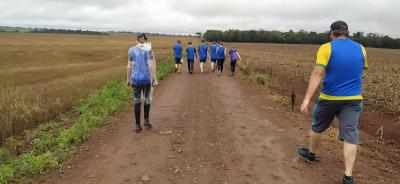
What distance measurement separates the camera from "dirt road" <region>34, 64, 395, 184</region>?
20.4 feet

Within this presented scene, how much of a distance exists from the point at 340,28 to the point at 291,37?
120146 mm

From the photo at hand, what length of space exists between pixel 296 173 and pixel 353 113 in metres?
1.18

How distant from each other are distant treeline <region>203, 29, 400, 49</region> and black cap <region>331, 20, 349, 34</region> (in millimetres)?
96470

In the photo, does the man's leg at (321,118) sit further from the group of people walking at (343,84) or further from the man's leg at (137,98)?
the man's leg at (137,98)

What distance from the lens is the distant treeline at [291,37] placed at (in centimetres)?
10106

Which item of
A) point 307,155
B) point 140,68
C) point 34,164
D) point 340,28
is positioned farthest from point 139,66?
point 340,28

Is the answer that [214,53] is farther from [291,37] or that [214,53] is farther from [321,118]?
[291,37]

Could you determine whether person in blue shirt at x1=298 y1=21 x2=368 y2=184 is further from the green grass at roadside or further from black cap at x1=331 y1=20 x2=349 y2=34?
the green grass at roadside

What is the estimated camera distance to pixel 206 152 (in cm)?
735

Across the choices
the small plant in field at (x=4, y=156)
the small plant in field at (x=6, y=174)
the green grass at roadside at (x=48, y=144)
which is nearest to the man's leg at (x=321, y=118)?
the green grass at roadside at (x=48, y=144)

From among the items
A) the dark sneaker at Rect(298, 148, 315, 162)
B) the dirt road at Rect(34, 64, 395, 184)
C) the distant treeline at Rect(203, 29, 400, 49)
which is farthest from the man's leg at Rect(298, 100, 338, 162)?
the distant treeline at Rect(203, 29, 400, 49)

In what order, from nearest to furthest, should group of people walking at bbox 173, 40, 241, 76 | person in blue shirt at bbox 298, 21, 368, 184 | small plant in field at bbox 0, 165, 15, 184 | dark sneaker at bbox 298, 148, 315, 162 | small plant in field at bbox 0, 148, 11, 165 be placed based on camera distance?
person in blue shirt at bbox 298, 21, 368, 184, small plant in field at bbox 0, 165, 15, 184, dark sneaker at bbox 298, 148, 315, 162, small plant in field at bbox 0, 148, 11, 165, group of people walking at bbox 173, 40, 241, 76

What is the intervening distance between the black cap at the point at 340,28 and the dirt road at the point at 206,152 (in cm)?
198

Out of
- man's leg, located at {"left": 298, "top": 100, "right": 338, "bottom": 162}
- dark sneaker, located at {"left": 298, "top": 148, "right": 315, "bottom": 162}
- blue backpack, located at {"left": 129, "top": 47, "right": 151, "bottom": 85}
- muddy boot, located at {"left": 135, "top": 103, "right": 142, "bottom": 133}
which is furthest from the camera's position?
muddy boot, located at {"left": 135, "top": 103, "right": 142, "bottom": 133}
